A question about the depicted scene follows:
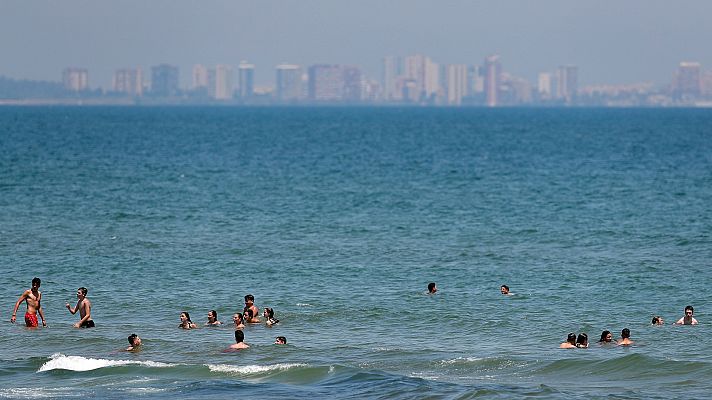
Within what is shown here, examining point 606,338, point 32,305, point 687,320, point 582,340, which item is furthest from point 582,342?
point 32,305

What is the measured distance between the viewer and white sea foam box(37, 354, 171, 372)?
92.6 feet

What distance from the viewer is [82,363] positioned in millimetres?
28531

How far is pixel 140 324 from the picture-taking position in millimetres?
33531

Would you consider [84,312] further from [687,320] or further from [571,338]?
[687,320]

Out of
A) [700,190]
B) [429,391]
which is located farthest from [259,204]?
[429,391]

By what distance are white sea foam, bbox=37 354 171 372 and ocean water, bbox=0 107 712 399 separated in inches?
3.1

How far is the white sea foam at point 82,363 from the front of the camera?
28.2 metres

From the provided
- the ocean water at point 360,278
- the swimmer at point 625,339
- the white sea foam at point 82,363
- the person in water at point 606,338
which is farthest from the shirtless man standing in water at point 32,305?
the swimmer at point 625,339

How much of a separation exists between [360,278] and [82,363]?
1375 centimetres

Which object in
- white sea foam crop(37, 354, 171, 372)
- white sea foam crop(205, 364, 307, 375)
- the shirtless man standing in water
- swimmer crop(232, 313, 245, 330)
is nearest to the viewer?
white sea foam crop(205, 364, 307, 375)

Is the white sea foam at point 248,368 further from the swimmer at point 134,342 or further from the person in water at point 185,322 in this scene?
the person in water at point 185,322

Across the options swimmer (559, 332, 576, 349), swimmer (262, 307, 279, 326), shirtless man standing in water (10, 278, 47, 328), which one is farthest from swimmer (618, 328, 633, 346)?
shirtless man standing in water (10, 278, 47, 328)

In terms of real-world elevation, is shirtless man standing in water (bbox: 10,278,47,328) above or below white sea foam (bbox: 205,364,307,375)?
above

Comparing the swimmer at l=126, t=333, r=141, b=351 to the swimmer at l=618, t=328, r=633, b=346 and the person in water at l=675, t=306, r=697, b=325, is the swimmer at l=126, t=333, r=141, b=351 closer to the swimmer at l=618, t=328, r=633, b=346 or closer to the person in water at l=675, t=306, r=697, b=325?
the swimmer at l=618, t=328, r=633, b=346
